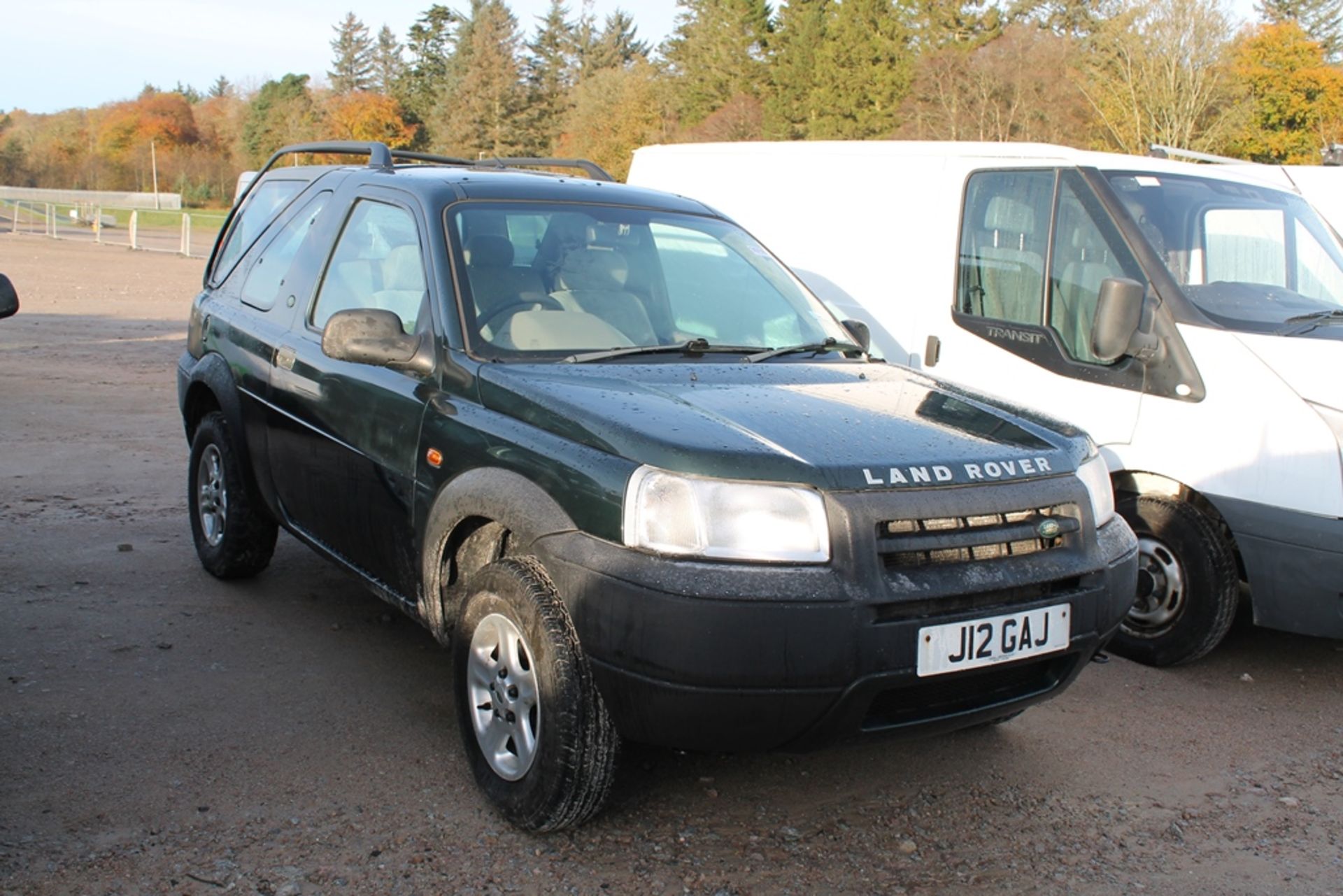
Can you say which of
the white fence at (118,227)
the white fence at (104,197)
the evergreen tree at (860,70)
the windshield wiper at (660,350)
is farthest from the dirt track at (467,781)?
the white fence at (104,197)

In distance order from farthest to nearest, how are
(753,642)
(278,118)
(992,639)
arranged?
(278,118) → (992,639) → (753,642)

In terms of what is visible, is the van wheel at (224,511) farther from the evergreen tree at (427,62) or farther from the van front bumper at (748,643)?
the evergreen tree at (427,62)

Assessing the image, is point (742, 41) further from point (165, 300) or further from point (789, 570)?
point (789, 570)

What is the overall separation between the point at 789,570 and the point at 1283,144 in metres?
36.9

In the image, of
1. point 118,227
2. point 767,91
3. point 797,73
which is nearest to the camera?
point 118,227

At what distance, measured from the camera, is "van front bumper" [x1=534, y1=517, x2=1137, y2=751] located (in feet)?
10.2

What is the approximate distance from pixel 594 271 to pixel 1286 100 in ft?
121

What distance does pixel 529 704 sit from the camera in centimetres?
355

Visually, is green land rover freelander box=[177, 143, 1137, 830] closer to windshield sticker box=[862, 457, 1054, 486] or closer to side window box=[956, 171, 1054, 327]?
windshield sticker box=[862, 457, 1054, 486]

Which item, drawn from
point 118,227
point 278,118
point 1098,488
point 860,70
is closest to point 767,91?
point 860,70

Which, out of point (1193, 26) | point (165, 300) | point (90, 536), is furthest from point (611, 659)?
point (1193, 26)

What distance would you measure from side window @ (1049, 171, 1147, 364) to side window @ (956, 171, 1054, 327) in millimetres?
74

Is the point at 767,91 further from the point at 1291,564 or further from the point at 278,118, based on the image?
the point at 1291,564

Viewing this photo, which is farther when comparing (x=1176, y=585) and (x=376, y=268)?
(x=1176, y=585)
